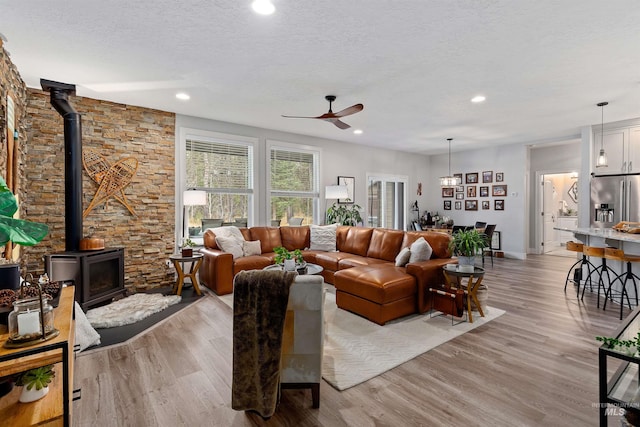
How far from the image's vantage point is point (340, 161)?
23.5ft

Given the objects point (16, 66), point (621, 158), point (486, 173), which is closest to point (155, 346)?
point (16, 66)

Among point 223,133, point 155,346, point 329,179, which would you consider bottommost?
point 155,346

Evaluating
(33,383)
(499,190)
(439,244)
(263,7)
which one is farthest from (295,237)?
(499,190)

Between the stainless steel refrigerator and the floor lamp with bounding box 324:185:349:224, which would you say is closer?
the stainless steel refrigerator

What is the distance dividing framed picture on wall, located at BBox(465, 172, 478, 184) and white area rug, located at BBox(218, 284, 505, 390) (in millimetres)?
5321

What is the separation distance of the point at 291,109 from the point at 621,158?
231 inches

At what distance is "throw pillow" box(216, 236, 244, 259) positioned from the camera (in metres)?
4.66

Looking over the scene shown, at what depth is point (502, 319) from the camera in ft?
11.4

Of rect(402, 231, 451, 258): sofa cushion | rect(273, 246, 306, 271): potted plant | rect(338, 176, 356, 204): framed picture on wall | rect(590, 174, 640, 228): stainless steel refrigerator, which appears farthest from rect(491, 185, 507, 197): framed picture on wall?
rect(273, 246, 306, 271): potted plant

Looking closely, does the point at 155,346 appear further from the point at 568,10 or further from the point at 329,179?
the point at 329,179

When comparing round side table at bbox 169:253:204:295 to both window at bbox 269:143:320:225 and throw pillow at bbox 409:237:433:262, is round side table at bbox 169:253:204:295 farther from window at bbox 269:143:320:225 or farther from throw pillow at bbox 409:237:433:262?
throw pillow at bbox 409:237:433:262

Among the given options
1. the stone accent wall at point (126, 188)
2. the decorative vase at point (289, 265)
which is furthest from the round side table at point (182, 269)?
the decorative vase at point (289, 265)

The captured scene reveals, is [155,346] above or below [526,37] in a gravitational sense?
below

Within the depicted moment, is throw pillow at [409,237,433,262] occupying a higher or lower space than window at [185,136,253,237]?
lower
